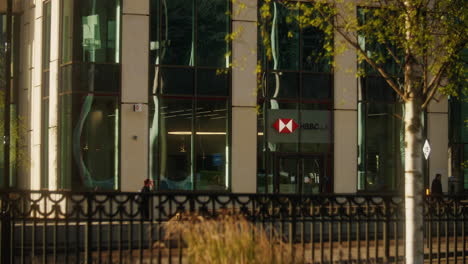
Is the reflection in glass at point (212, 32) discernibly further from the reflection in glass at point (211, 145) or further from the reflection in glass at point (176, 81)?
the reflection in glass at point (211, 145)

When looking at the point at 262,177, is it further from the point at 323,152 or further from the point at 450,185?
the point at 450,185

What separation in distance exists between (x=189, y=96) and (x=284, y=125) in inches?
162

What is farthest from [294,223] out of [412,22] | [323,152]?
[323,152]

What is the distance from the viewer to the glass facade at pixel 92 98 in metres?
38.2

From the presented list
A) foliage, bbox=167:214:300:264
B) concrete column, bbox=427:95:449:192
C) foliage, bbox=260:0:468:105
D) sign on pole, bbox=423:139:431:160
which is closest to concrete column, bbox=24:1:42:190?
sign on pole, bbox=423:139:431:160

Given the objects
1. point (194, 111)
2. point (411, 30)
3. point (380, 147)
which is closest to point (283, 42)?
point (194, 111)

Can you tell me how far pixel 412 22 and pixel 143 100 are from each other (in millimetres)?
25219

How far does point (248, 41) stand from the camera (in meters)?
40.2

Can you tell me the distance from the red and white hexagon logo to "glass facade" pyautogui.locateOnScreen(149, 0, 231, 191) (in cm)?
210

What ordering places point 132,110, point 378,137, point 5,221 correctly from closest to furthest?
1. point 5,221
2. point 132,110
3. point 378,137

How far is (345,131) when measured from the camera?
137 ft

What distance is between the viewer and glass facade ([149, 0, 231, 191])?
38.9 meters

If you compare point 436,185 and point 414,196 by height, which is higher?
point 414,196

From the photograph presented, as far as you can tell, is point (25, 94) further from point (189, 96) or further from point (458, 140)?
point (458, 140)
